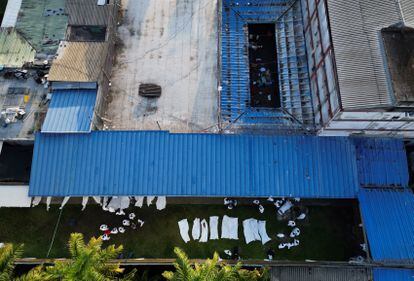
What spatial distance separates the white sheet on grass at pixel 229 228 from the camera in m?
35.5

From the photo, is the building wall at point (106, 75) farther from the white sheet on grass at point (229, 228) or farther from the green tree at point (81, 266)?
the white sheet on grass at point (229, 228)

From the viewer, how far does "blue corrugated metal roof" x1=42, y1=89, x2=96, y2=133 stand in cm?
3462

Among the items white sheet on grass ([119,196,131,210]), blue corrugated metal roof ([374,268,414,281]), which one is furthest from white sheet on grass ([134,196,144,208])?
blue corrugated metal roof ([374,268,414,281])

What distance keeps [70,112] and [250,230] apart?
66.8ft

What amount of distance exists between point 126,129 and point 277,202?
647 inches

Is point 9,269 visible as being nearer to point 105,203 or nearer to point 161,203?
point 105,203

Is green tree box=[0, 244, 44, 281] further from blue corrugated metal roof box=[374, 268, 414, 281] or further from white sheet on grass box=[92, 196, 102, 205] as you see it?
blue corrugated metal roof box=[374, 268, 414, 281]

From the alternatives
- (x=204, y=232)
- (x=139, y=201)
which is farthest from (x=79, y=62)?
(x=204, y=232)

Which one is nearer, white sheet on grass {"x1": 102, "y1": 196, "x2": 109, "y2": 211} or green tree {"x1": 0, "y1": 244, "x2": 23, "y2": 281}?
green tree {"x1": 0, "y1": 244, "x2": 23, "y2": 281}

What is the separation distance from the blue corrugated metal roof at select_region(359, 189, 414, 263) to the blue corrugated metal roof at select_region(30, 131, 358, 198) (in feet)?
6.65

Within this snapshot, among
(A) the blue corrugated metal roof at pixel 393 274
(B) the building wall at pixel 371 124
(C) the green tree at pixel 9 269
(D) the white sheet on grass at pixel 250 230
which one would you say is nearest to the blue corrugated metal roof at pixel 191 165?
(B) the building wall at pixel 371 124

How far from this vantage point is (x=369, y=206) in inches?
1336

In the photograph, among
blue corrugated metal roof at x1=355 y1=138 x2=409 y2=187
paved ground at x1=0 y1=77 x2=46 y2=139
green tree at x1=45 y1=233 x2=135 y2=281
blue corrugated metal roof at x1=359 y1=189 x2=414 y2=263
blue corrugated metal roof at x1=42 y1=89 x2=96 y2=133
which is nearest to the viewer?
green tree at x1=45 y1=233 x2=135 y2=281

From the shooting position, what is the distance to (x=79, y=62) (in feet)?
121
